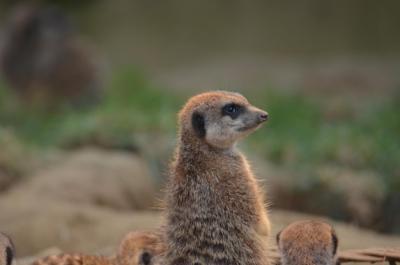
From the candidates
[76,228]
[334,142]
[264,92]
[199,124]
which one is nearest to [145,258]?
[199,124]

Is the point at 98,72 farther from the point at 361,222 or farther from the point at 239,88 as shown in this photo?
the point at 361,222

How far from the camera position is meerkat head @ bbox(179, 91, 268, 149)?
3.01m

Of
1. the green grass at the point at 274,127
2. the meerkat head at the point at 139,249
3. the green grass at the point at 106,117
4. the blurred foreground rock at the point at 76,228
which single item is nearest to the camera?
the meerkat head at the point at 139,249

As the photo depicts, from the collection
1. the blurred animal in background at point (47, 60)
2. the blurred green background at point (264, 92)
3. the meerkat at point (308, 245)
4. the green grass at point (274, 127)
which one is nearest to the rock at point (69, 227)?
the blurred green background at point (264, 92)

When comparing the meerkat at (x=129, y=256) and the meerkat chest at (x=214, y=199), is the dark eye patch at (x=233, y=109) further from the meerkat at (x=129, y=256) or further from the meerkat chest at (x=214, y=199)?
the meerkat at (x=129, y=256)

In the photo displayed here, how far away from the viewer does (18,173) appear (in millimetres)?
6414

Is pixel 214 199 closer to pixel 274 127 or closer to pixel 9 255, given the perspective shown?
pixel 9 255

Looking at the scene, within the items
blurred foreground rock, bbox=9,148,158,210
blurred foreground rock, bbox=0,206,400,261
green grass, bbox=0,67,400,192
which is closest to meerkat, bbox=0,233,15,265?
blurred foreground rock, bbox=0,206,400,261

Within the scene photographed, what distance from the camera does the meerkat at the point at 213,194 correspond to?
118 inches

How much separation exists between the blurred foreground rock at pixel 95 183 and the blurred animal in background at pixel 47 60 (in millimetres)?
2687

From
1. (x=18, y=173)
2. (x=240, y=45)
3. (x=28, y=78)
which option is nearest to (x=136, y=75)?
(x=28, y=78)

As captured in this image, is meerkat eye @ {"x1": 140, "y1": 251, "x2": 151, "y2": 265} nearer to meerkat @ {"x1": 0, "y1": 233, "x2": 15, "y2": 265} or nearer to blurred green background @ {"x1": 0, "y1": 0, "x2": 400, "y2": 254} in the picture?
meerkat @ {"x1": 0, "y1": 233, "x2": 15, "y2": 265}

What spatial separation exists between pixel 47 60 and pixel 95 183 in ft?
12.0

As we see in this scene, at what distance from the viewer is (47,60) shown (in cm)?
950
